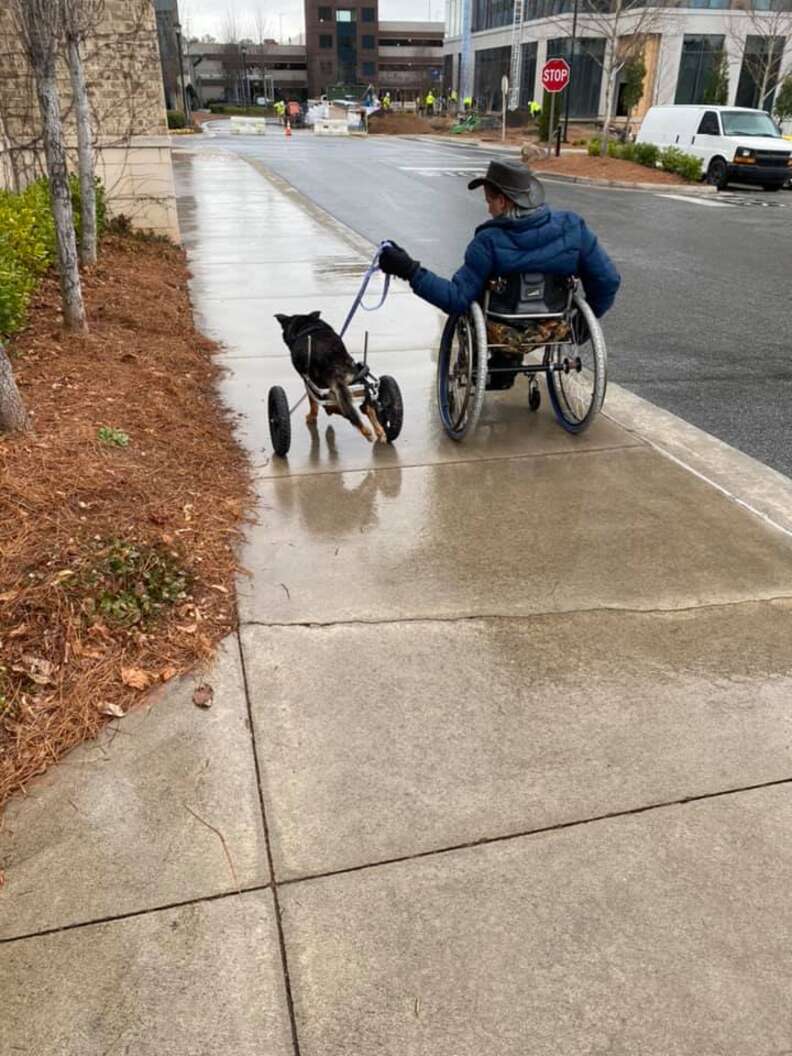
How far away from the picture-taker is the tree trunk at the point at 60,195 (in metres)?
5.76

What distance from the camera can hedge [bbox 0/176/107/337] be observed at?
573cm

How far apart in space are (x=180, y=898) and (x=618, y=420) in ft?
14.0

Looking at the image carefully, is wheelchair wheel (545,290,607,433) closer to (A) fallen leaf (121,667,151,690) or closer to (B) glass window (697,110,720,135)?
(A) fallen leaf (121,667,151,690)

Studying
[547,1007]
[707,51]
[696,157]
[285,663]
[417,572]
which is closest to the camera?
[547,1007]

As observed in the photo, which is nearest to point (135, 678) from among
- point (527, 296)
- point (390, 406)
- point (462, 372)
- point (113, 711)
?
point (113, 711)

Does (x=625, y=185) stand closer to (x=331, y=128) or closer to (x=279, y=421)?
(x=279, y=421)

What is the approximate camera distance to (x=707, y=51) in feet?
171

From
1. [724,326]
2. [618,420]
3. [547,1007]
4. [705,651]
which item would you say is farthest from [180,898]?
[724,326]

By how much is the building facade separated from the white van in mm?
22070

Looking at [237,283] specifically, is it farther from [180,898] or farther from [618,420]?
[180,898]

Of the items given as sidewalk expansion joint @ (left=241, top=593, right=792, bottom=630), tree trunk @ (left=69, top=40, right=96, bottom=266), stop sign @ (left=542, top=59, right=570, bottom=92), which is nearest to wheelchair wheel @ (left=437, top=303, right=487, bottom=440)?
sidewalk expansion joint @ (left=241, top=593, right=792, bottom=630)

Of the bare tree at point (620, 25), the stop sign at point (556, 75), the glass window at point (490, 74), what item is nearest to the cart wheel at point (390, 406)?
the stop sign at point (556, 75)

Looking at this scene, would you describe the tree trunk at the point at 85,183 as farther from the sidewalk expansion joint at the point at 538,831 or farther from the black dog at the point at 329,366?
the sidewalk expansion joint at the point at 538,831

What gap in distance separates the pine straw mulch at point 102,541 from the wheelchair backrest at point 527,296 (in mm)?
1708
